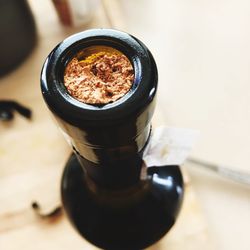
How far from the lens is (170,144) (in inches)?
16.4

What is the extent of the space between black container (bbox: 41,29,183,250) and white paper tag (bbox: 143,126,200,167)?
0.9 inches

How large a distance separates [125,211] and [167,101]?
0.24m

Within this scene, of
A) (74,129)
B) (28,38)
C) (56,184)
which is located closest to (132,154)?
(74,129)

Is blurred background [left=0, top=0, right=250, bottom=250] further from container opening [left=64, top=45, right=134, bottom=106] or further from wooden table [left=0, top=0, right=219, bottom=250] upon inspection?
container opening [left=64, top=45, right=134, bottom=106]

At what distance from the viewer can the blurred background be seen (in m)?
0.56

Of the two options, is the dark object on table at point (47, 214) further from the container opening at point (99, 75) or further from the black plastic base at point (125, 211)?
the container opening at point (99, 75)

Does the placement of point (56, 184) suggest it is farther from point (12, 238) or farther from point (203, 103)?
point (203, 103)

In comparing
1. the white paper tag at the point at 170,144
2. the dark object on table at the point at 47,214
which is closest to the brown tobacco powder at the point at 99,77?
the white paper tag at the point at 170,144

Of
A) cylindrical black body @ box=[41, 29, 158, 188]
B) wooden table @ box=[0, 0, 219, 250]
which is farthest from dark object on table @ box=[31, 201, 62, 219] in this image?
cylindrical black body @ box=[41, 29, 158, 188]

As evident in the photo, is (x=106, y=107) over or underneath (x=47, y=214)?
over

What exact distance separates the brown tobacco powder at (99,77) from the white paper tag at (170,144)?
4.5 inches

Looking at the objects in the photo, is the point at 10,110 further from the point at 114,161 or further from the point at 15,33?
the point at 114,161

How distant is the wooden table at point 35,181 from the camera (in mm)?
542

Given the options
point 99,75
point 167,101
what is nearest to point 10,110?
point 167,101
